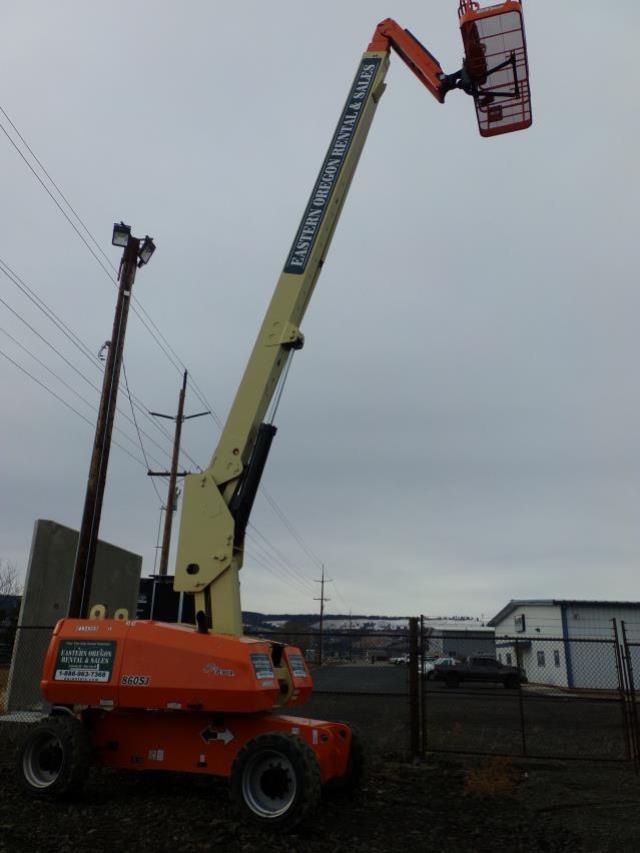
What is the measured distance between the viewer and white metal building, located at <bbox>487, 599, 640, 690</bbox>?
31531 mm

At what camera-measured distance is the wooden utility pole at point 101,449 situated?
11398mm

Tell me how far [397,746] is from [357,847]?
524 cm

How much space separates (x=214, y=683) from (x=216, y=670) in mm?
112

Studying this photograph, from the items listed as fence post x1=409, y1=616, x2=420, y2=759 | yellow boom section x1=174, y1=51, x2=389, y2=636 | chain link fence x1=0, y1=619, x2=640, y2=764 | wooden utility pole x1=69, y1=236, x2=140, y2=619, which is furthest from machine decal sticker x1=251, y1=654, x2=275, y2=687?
wooden utility pole x1=69, y1=236, x2=140, y2=619

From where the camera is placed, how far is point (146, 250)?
13516mm

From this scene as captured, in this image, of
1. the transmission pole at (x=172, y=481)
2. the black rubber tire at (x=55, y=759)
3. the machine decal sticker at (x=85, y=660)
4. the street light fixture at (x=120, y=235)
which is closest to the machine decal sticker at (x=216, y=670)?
the machine decal sticker at (x=85, y=660)

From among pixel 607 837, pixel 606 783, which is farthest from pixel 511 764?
pixel 607 837

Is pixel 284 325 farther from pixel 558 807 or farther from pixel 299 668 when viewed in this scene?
pixel 558 807

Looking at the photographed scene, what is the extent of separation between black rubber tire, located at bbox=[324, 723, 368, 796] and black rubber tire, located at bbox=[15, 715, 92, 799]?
2.43m

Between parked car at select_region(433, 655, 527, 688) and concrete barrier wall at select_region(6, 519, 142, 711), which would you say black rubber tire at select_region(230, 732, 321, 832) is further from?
parked car at select_region(433, 655, 527, 688)

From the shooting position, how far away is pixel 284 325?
7688mm

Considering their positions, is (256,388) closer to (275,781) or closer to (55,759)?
(275,781)

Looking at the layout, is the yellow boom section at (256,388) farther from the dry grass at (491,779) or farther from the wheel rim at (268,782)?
the dry grass at (491,779)

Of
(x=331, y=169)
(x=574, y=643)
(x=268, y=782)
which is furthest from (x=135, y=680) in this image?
(x=574, y=643)
